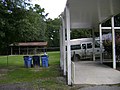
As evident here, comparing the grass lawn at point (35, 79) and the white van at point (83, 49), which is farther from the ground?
the white van at point (83, 49)

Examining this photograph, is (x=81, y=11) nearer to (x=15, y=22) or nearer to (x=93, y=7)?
(x=93, y=7)

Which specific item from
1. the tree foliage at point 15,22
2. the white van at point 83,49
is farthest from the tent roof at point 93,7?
the white van at point 83,49

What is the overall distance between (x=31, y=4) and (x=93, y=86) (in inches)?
496

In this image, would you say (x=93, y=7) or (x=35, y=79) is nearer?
(x=93, y=7)

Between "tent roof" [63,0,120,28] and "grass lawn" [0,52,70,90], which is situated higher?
"tent roof" [63,0,120,28]

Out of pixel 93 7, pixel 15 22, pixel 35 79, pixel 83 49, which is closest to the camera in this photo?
pixel 93 7

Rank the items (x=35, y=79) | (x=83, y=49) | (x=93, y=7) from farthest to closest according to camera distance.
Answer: (x=83, y=49), (x=35, y=79), (x=93, y=7)

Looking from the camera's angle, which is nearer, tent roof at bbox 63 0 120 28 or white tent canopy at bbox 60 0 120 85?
tent roof at bbox 63 0 120 28

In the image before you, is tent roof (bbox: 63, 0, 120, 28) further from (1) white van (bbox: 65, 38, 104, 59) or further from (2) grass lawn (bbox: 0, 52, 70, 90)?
(1) white van (bbox: 65, 38, 104, 59)

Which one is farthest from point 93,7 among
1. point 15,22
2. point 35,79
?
point 15,22

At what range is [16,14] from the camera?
18.8 m

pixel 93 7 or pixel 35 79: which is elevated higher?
pixel 93 7

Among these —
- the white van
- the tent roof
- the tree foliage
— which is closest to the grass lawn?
the tent roof

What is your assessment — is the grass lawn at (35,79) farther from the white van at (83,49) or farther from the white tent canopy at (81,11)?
the white van at (83,49)
